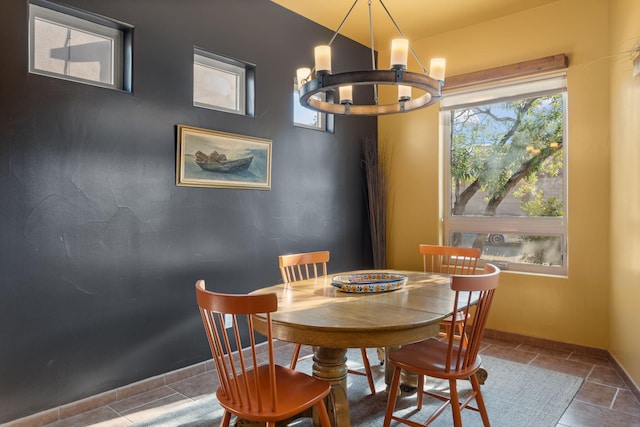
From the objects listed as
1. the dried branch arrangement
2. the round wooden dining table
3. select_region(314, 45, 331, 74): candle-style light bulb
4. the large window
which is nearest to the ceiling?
the large window

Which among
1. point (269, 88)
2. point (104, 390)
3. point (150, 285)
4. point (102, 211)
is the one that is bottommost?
point (104, 390)

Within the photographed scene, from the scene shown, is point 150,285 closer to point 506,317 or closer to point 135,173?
point 135,173

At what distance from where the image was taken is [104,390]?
249cm

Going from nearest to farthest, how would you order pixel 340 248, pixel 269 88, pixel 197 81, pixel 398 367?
pixel 398 367 → pixel 197 81 → pixel 269 88 → pixel 340 248

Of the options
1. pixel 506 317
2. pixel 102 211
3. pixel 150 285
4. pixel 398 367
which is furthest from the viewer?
pixel 506 317

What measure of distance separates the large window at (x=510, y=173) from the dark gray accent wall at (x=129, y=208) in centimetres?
157

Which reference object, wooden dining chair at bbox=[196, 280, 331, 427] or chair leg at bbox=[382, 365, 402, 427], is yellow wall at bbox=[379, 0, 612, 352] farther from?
wooden dining chair at bbox=[196, 280, 331, 427]

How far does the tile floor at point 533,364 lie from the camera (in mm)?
2283

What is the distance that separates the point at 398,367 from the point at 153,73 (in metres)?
2.32

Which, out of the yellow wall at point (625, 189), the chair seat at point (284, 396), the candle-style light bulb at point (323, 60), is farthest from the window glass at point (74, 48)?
the yellow wall at point (625, 189)

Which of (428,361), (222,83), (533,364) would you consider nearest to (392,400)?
(428,361)

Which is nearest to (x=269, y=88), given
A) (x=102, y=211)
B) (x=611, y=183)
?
(x=102, y=211)

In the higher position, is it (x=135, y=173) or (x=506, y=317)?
(x=135, y=173)

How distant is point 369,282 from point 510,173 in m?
2.17
